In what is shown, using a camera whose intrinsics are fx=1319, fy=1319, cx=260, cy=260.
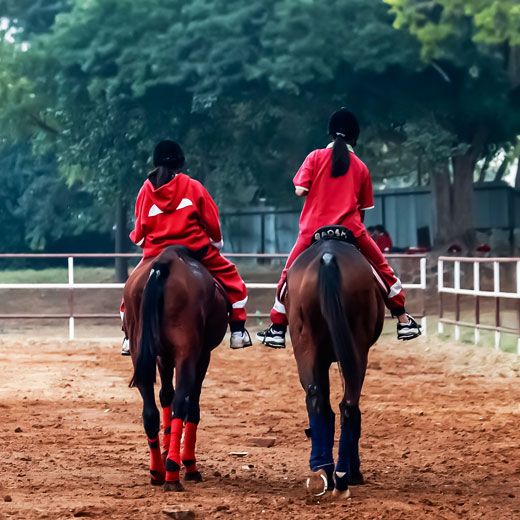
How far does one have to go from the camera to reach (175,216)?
8945 mm

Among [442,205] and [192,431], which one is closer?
[192,431]

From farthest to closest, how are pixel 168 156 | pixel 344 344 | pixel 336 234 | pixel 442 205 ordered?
pixel 442 205, pixel 168 156, pixel 336 234, pixel 344 344

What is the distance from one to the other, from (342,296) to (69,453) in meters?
2.74

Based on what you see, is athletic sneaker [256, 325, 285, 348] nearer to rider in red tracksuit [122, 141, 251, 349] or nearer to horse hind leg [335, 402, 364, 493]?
rider in red tracksuit [122, 141, 251, 349]

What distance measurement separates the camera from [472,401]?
13.2 metres

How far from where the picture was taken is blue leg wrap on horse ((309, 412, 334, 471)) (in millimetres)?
8141

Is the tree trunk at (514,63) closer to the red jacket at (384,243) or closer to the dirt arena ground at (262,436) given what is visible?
the red jacket at (384,243)

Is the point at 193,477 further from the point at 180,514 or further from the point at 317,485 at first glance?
the point at 180,514

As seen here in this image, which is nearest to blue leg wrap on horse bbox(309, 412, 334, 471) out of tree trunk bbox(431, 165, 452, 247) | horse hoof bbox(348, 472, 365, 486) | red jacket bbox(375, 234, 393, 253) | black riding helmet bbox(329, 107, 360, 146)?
horse hoof bbox(348, 472, 365, 486)

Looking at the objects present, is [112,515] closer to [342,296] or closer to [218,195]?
[342,296]

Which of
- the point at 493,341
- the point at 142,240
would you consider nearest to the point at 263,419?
the point at 142,240

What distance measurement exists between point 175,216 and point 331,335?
153 cm

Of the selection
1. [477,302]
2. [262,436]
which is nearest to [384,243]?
[477,302]

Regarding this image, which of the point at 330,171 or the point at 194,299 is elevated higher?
the point at 330,171
